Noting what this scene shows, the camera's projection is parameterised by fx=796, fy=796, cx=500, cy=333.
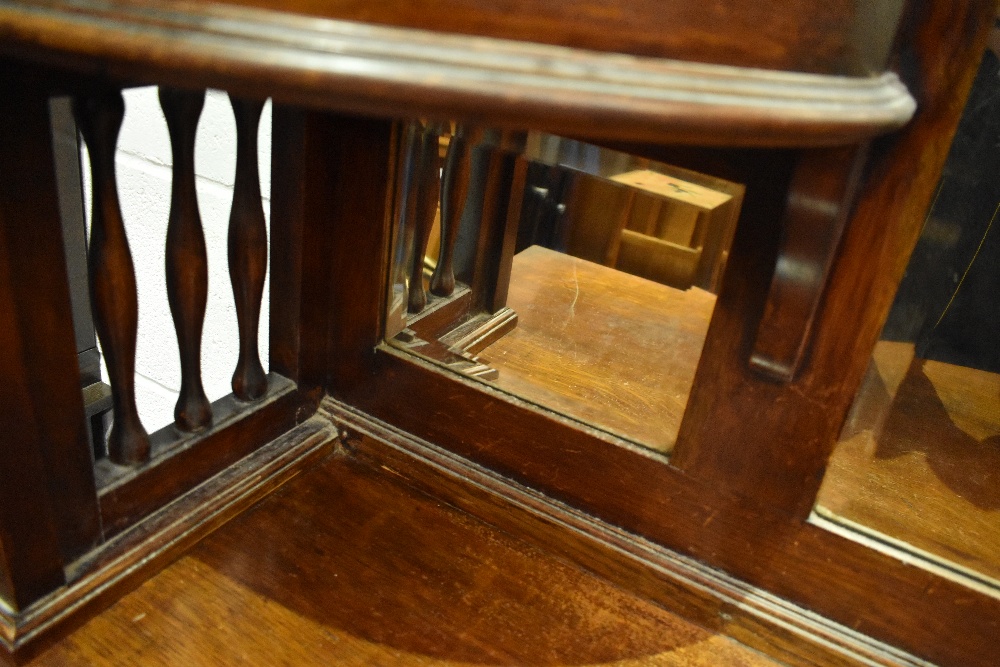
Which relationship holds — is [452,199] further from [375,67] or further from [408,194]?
[375,67]

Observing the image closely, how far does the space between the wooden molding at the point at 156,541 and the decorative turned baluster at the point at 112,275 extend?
0.07 meters

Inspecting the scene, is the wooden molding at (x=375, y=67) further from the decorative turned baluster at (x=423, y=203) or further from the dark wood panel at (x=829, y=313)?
the decorative turned baluster at (x=423, y=203)

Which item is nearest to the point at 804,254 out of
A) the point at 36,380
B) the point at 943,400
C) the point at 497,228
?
the point at 943,400

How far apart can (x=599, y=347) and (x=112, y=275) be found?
453mm

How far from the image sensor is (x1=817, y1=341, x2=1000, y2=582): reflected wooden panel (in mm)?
673

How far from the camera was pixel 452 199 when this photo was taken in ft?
2.75

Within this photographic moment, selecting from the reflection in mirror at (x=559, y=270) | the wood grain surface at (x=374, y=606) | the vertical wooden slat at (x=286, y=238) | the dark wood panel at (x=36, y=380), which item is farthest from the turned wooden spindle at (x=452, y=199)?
the dark wood panel at (x=36, y=380)

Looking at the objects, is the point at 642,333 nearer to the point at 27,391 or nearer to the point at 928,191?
the point at 928,191

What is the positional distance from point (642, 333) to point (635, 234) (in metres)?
0.10

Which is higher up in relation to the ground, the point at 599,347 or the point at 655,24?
the point at 655,24

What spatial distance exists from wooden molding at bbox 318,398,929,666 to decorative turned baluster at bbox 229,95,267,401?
13cm

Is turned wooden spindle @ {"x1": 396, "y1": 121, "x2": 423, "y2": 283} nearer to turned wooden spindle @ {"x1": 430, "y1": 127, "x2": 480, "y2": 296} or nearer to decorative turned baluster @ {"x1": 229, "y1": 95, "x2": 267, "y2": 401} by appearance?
turned wooden spindle @ {"x1": 430, "y1": 127, "x2": 480, "y2": 296}

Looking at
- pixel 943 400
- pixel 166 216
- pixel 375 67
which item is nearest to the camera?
pixel 375 67

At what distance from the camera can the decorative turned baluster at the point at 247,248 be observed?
2.37ft
